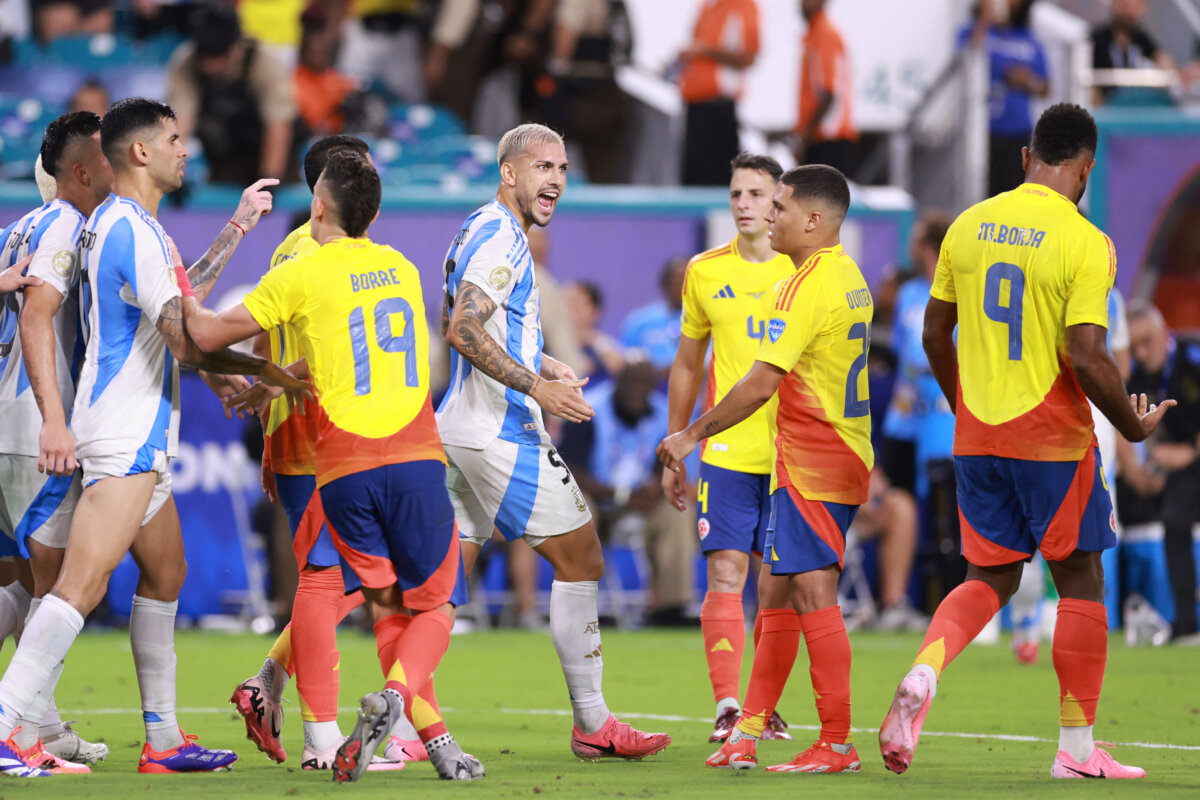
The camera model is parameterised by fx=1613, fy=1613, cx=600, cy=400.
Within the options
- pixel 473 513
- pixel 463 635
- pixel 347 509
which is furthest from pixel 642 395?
pixel 347 509

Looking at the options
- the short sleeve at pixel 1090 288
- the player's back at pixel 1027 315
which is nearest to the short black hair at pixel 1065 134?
the player's back at pixel 1027 315

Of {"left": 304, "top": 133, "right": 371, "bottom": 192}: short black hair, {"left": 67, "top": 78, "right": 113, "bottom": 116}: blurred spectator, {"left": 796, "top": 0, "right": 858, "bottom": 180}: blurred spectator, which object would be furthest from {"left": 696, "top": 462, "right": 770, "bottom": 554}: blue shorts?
{"left": 67, "top": 78, "right": 113, "bottom": 116}: blurred spectator

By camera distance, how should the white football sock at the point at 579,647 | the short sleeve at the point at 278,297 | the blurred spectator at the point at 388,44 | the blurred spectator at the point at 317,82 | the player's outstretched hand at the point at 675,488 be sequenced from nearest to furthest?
the short sleeve at the point at 278,297 < the white football sock at the point at 579,647 < the player's outstretched hand at the point at 675,488 < the blurred spectator at the point at 317,82 < the blurred spectator at the point at 388,44

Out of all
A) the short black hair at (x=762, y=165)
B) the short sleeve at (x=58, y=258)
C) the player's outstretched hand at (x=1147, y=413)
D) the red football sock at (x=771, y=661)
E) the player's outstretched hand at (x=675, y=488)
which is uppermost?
the short black hair at (x=762, y=165)

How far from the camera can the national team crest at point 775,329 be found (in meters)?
6.11

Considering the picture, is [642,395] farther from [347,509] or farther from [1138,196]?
[347,509]

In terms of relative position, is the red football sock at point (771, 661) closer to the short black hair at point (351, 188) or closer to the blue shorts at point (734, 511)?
the blue shorts at point (734, 511)

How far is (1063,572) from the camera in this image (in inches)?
237

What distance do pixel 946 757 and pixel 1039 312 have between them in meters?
1.88

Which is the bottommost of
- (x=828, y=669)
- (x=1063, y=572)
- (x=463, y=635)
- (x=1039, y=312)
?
(x=463, y=635)

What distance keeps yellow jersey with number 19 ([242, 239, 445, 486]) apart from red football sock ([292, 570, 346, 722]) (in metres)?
0.46

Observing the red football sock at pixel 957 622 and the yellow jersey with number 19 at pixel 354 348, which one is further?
the red football sock at pixel 957 622

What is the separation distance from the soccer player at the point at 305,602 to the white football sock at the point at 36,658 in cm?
75

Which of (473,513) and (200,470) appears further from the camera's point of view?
(200,470)
